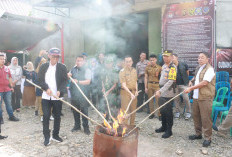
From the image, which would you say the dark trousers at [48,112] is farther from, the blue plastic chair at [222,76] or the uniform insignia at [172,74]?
the blue plastic chair at [222,76]

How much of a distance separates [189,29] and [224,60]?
1611 millimetres

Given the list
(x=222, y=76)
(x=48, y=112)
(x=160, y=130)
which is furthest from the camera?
(x=222, y=76)

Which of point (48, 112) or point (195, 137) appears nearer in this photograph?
point (48, 112)

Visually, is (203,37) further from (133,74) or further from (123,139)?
(123,139)

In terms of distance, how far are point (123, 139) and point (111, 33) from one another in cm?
783

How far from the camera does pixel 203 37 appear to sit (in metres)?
6.64

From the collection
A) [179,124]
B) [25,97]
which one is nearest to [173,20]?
[179,124]

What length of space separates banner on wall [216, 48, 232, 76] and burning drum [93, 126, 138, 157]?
208 inches

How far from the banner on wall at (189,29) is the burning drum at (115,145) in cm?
519

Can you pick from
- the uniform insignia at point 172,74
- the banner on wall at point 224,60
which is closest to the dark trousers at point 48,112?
the uniform insignia at point 172,74

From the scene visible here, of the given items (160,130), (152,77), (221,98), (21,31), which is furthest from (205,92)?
(21,31)

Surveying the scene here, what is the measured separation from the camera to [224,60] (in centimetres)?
657

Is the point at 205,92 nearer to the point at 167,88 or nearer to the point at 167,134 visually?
the point at 167,88

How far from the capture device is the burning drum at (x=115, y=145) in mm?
2480
